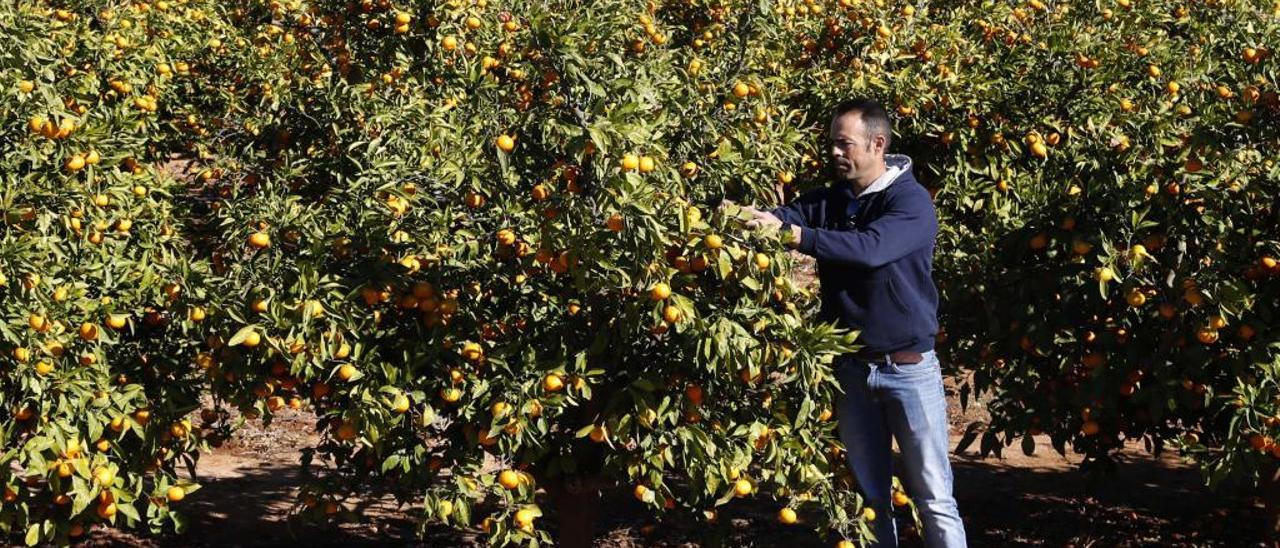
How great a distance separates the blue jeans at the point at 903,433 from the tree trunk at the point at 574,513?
1.01 meters

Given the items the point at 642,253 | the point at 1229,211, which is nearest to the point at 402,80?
the point at 642,253

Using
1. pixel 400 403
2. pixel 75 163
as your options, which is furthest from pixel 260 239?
pixel 75 163

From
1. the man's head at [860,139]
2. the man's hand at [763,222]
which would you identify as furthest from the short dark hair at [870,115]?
the man's hand at [763,222]

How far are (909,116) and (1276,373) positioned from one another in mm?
1782

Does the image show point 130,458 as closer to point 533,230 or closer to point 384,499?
point 533,230

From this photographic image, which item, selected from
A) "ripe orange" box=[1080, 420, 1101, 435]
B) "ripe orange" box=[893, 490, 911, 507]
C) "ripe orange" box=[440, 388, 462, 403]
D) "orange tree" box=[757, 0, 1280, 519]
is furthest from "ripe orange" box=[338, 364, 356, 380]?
"ripe orange" box=[1080, 420, 1101, 435]

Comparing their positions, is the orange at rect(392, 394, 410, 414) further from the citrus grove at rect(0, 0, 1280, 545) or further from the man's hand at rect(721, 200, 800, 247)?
the man's hand at rect(721, 200, 800, 247)

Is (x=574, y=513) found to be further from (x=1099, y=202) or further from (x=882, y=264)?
(x=1099, y=202)

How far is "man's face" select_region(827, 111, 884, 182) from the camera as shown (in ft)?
13.4

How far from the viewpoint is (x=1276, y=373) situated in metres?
4.23

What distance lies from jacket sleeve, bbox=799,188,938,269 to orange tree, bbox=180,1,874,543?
0.17 m

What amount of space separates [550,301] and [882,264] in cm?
98

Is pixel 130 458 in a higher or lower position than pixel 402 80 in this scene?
lower

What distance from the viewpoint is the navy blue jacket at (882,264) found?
388cm
